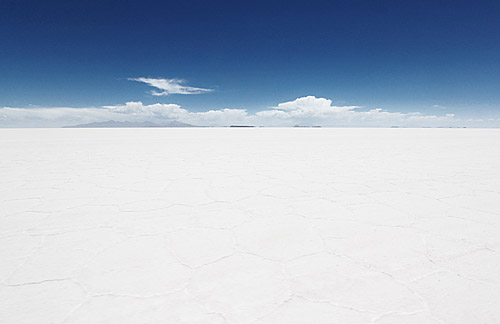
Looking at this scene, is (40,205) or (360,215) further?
(40,205)

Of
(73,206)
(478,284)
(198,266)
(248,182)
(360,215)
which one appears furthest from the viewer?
(248,182)

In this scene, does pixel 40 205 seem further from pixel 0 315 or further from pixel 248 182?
pixel 248 182

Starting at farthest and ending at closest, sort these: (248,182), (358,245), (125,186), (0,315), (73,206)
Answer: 1. (248,182)
2. (125,186)
3. (73,206)
4. (358,245)
5. (0,315)

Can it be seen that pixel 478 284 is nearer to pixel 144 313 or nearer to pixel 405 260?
pixel 405 260

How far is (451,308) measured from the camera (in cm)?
→ 92

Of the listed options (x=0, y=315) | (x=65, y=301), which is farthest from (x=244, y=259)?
(x=0, y=315)

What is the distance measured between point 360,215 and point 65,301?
1.77 m

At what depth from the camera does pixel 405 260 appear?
1.24 metres

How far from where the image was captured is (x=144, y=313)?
35.8 inches

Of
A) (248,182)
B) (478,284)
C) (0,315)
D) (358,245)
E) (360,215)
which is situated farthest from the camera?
(248,182)

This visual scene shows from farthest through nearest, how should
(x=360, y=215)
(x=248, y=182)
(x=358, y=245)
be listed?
(x=248, y=182), (x=360, y=215), (x=358, y=245)

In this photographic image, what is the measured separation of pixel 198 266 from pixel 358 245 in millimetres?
885

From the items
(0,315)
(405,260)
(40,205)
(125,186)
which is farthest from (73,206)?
(405,260)

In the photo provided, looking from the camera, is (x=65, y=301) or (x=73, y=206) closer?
(x=65, y=301)
